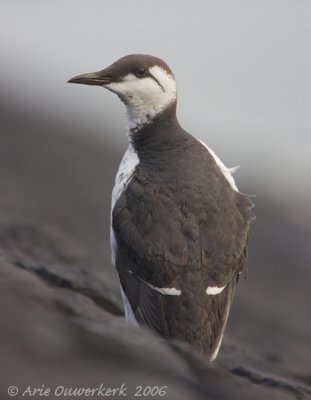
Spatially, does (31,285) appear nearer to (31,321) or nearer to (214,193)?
(31,321)

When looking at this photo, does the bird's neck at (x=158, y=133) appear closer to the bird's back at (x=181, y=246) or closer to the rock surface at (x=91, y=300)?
the bird's back at (x=181, y=246)

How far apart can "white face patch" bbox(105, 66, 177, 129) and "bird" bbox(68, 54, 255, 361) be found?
0.37 m

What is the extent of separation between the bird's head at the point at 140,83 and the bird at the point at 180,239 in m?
0.39

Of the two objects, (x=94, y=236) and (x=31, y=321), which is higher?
(x=94, y=236)

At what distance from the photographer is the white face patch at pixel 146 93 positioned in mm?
8766

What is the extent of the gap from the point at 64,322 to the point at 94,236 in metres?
7.20

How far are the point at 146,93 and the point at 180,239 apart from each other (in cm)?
164

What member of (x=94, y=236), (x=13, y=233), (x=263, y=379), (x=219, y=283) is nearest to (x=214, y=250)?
(x=219, y=283)

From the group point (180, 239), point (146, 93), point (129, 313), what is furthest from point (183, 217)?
point (146, 93)

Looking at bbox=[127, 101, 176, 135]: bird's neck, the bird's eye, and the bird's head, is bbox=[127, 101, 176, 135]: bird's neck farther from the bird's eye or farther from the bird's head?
the bird's eye

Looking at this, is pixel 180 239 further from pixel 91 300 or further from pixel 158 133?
pixel 158 133

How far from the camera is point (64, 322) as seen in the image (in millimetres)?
6027

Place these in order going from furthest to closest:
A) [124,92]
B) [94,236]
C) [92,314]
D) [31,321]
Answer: [94,236], [124,92], [92,314], [31,321]
